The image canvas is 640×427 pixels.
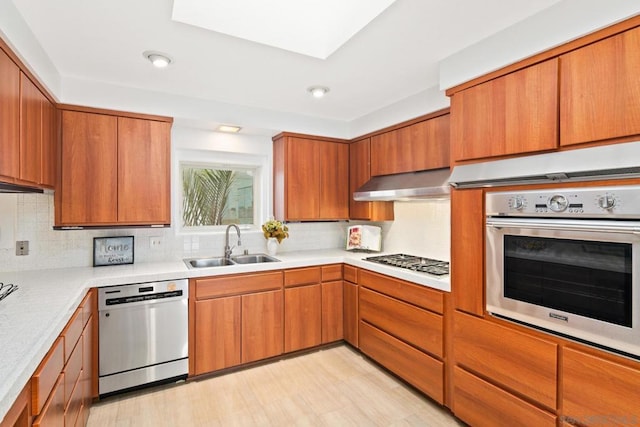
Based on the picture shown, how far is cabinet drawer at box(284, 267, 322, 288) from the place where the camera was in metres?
3.12

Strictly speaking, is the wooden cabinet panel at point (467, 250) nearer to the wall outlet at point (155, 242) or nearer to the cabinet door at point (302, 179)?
the cabinet door at point (302, 179)

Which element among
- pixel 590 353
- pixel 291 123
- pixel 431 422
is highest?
pixel 291 123

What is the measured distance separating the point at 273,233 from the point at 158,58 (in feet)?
6.14

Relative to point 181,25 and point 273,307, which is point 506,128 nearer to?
point 181,25

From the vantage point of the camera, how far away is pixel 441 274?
2.44 m

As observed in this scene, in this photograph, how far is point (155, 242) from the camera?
3109 mm

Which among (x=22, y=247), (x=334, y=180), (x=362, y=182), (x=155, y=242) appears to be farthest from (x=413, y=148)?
(x=22, y=247)

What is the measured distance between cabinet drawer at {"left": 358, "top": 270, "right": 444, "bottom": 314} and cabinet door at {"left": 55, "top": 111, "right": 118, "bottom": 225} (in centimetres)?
220

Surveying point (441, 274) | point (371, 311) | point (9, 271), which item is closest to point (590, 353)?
point (441, 274)

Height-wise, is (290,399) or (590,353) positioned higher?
(590,353)

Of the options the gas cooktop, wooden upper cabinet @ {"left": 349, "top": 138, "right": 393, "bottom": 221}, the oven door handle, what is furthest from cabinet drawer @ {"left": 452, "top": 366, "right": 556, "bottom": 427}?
wooden upper cabinet @ {"left": 349, "top": 138, "right": 393, "bottom": 221}

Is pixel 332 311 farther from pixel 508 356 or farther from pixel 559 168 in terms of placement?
pixel 559 168

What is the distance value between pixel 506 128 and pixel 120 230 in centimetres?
310

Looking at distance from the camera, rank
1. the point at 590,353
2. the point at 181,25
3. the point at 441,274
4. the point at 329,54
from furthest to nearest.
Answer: the point at 441,274, the point at 329,54, the point at 181,25, the point at 590,353
